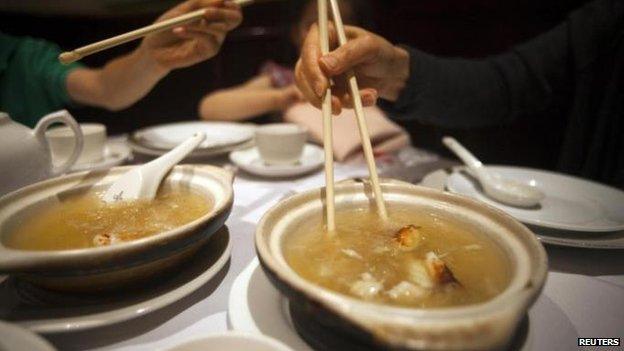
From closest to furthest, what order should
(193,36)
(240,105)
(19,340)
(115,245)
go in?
(19,340) < (115,245) < (193,36) < (240,105)

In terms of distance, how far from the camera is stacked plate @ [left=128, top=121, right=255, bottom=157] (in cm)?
147

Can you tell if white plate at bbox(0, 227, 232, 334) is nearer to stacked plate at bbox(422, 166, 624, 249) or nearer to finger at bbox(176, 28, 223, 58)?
stacked plate at bbox(422, 166, 624, 249)

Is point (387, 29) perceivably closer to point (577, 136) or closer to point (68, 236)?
point (577, 136)

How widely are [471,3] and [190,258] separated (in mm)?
2802

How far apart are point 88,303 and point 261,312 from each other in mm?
293

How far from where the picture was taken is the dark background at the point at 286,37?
2.52 metres

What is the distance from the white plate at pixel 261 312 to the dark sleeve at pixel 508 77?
45.1 inches

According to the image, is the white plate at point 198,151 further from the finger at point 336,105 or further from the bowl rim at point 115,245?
the finger at point 336,105

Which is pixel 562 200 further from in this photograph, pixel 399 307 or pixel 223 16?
pixel 223 16

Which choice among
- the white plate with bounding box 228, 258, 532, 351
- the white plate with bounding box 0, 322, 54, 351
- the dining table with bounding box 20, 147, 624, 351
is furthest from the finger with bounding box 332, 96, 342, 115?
the white plate with bounding box 0, 322, 54, 351

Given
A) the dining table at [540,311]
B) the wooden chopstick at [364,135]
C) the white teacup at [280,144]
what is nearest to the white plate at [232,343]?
the dining table at [540,311]

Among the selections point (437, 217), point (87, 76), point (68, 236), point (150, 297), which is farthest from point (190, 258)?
point (87, 76)

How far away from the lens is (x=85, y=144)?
1.33 m

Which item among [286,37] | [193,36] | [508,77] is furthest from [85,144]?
[286,37]
